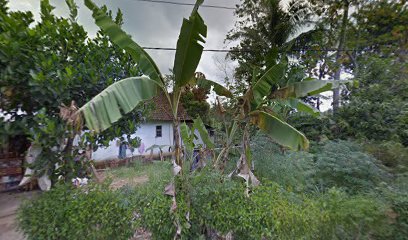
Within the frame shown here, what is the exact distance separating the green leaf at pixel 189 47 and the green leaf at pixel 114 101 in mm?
419

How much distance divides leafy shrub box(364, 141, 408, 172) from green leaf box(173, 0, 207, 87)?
5.39 meters

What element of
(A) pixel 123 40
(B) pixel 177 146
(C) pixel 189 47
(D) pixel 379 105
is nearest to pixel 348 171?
(B) pixel 177 146

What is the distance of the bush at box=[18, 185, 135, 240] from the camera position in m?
2.27

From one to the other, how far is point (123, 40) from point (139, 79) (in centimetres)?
57

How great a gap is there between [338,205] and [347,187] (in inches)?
79.3

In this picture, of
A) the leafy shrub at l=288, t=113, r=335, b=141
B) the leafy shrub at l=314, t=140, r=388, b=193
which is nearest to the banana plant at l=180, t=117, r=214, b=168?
the leafy shrub at l=314, t=140, r=388, b=193

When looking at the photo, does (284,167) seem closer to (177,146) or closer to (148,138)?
(177,146)

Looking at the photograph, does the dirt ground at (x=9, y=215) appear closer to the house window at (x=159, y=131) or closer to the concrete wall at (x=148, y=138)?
the concrete wall at (x=148, y=138)

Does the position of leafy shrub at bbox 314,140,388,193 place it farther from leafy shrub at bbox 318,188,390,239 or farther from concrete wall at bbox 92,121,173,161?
concrete wall at bbox 92,121,173,161

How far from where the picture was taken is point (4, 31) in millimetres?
2105

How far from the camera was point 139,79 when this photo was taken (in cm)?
251

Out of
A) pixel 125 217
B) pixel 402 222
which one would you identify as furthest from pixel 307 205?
pixel 125 217

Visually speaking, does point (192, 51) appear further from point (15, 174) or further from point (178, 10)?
point (178, 10)

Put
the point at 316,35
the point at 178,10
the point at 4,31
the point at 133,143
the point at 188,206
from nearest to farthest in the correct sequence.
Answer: the point at 4,31 < the point at 188,206 < the point at 133,143 < the point at 178,10 < the point at 316,35
